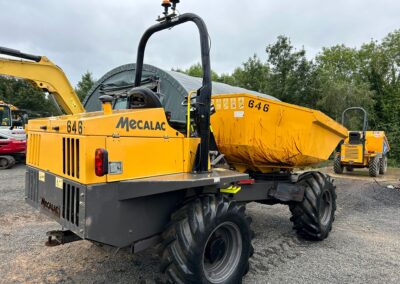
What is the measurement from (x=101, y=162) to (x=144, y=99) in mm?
914

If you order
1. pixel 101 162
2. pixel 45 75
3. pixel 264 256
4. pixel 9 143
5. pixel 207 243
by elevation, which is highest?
pixel 45 75

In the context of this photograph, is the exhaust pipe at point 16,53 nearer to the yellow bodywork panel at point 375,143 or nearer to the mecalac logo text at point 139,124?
the mecalac logo text at point 139,124

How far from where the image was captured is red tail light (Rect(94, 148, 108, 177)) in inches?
105

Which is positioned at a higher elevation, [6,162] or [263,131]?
[263,131]

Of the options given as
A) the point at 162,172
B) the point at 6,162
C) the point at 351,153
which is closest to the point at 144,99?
the point at 162,172

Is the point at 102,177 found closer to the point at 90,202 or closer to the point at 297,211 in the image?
the point at 90,202

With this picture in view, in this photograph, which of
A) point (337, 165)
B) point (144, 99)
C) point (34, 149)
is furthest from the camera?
point (337, 165)

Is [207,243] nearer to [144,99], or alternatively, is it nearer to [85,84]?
[144,99]

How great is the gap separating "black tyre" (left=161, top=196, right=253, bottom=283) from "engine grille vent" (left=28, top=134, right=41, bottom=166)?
5.46 ft

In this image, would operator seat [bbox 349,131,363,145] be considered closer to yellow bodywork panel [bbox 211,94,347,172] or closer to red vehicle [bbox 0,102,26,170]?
yellow bodywork panel [bbox 211,94,347,172]

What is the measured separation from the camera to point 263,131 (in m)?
4.46

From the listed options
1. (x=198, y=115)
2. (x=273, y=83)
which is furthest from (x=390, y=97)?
(x=198, y=115)

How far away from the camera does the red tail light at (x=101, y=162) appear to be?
2.66 metres

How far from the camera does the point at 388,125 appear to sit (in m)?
24.4
